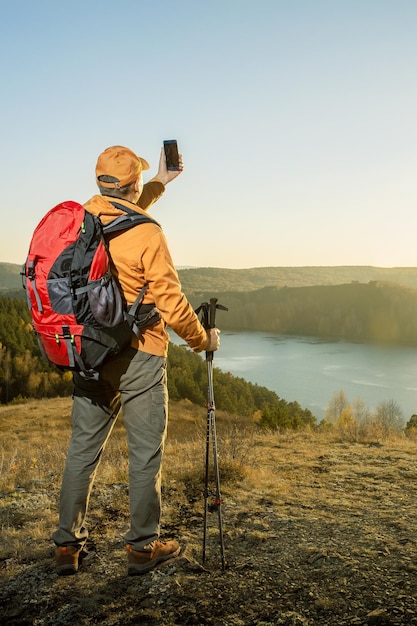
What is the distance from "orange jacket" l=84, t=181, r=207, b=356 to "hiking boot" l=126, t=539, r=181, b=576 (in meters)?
1.05

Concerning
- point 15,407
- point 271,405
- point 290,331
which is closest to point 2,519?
point 15,407

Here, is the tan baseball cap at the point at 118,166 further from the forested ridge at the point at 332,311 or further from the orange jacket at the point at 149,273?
the forested ridge at the point at 332,311

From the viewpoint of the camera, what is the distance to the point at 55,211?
259 centimetres

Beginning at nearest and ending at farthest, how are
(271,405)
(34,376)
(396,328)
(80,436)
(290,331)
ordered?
(80,436) < (271,405) < (34,376) < (396,328) < (290,331)

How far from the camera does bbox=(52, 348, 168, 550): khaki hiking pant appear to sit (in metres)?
2.79

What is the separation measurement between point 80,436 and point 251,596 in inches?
46.5

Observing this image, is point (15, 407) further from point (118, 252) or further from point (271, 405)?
point (118, 252)

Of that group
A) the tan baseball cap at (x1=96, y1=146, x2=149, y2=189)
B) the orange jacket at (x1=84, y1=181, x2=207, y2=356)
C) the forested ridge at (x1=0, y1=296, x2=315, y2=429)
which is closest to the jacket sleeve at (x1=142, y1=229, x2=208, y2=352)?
the orange jacket at (x1=84, y1=181, x2=207, y2=356)

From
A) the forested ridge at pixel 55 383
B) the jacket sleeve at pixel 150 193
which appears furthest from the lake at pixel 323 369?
the jacket sleeve at pixel 150 193

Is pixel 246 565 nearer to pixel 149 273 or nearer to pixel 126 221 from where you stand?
pixel 149 273

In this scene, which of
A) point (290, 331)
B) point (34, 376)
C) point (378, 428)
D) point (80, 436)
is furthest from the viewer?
point (290, 331)

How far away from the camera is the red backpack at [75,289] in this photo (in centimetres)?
255

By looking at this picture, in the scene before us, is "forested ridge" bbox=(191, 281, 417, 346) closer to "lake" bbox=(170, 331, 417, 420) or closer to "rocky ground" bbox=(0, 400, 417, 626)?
"lake" bbox=(170, 331, 417, 420)

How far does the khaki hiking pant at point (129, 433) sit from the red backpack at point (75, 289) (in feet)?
0.63
